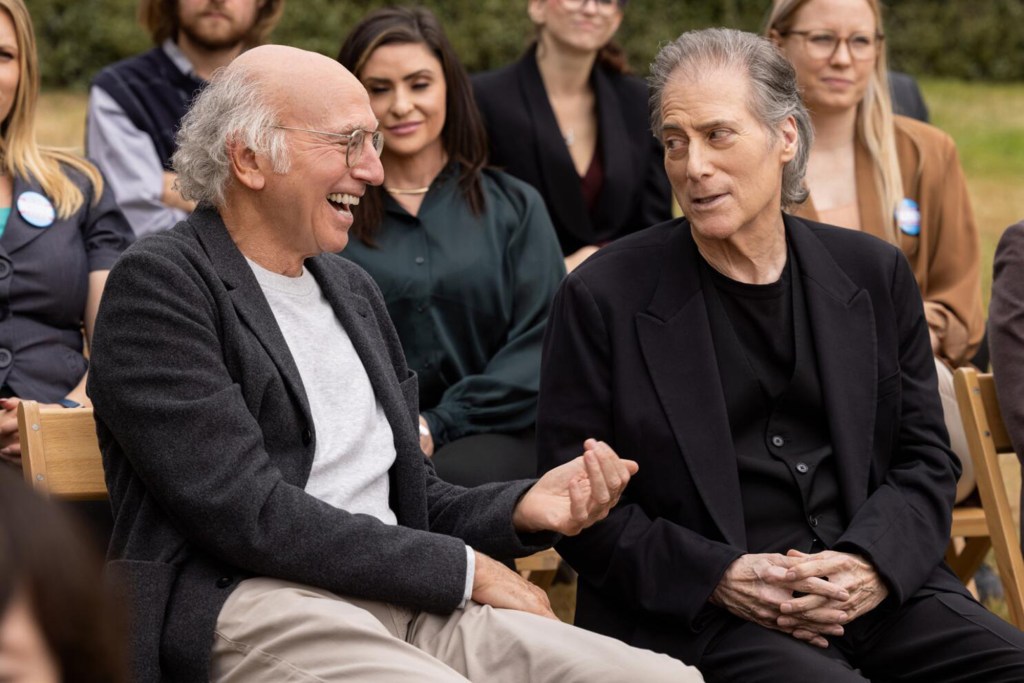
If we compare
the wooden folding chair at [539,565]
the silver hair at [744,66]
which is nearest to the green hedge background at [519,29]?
the wooden folding chair at [539,565]

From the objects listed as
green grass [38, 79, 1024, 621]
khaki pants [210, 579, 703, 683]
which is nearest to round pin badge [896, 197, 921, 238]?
khaki pants [210, 579, 703, 683]

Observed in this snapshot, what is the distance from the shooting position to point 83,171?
4266 mm

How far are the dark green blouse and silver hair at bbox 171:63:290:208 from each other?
4.80 feet

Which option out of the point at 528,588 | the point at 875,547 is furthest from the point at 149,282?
the point at 875,547

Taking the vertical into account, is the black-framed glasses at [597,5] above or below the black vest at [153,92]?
above

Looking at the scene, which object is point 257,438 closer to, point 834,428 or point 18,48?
point 834,428

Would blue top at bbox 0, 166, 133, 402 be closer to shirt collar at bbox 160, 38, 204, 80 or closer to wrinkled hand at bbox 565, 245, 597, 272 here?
shirt collar at bbox 160, 38, 204, 80

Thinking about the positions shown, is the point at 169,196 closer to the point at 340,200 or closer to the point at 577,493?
the point at 340,200

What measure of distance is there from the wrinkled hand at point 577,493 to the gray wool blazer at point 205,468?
0.21m

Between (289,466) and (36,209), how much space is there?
1.63m

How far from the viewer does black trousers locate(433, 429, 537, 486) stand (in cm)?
418

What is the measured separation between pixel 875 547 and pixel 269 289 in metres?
1.42

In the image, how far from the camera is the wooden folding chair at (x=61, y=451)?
3072 millimetres

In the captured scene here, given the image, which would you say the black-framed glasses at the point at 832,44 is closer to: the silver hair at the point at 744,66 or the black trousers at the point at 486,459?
the silver hair at the point at 744,66
